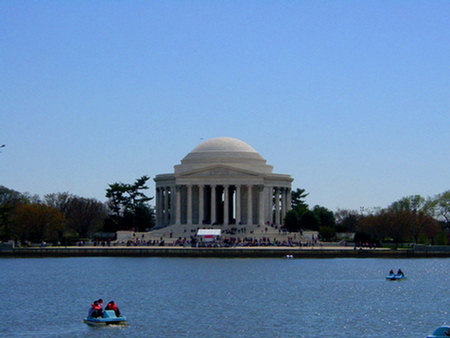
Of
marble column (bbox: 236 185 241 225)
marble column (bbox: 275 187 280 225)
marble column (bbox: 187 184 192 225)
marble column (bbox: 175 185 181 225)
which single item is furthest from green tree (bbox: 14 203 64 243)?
marble column (bbox: 275 187 280 225)

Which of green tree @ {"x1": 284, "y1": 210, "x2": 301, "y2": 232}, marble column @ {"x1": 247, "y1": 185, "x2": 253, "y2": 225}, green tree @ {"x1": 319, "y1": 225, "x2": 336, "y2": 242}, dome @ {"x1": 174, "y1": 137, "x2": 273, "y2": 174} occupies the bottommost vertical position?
green tree @ {"x1": 319, "y1": 225, "x2": 336, "y2": 242}

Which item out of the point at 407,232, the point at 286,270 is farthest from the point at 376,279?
the point at 407,232

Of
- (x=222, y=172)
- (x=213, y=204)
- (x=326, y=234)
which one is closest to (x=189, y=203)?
(x=213, y=204)

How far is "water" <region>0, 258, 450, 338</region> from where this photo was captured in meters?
51.8

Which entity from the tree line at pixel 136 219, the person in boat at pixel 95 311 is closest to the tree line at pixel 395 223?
the tree line at pixel 136 219

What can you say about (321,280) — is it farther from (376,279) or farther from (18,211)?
(18,211)

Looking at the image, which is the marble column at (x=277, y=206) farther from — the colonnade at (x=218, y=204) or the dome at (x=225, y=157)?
the dome at (x=225, y=157)

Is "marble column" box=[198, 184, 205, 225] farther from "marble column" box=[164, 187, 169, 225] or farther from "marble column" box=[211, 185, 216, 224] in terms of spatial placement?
"marble column" box=[164, 187, 169, 225]

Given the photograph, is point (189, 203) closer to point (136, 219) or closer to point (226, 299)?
point (136, 219)

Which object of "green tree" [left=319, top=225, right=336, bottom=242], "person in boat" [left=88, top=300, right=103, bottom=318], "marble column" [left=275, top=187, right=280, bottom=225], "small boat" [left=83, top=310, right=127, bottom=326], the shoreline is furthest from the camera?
"marble column" [left=275, top=187, right=280, bottom=225]

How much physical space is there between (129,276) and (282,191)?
7512cm

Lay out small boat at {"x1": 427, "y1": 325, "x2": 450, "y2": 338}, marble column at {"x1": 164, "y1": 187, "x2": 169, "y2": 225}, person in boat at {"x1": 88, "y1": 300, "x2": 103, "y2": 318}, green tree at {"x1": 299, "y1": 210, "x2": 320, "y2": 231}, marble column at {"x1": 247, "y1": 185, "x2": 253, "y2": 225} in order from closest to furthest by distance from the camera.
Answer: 1. small boat at {"x1": 427, "y1": 325, "x2": 450, "y2": 338}
2. person in boat at {"x1": 88, "y1": 300, "x2": 103, "y2": 318}
3. green tree at {"x1": 299, "y1": 210, "x2": 320, "y2": 231}
4. marble column at {"x1": 247, "y1": 185, "x2": 253, "y2": 225}
5. marble column at {"x1": 164, "y1": 187, "x2": 169, "y2": 225}

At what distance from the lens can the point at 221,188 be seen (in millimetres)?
157500

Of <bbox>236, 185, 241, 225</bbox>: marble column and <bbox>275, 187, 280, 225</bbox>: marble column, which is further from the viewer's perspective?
<bbox>275, 187, 280, 225</bbox>: marble column
